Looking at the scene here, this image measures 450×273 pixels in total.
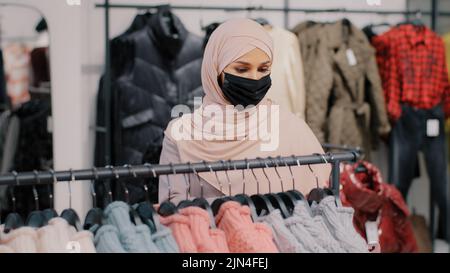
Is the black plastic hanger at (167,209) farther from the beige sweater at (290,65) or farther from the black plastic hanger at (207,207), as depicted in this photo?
the beige sweater at (290,65)

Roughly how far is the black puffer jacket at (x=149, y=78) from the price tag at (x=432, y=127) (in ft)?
4.28

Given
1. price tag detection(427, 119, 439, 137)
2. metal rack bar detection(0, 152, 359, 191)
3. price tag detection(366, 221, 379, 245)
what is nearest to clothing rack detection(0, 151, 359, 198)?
metal rack bar detection(0, 152, 359, 191)

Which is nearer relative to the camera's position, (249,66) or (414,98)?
(249,66)

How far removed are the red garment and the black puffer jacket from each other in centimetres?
66

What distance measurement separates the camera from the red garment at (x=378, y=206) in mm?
2318

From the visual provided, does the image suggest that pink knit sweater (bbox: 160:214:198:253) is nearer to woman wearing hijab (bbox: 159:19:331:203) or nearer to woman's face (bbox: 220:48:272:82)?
woman wearing hijab (bbox: 159:19:331:203)

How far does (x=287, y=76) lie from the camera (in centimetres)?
254

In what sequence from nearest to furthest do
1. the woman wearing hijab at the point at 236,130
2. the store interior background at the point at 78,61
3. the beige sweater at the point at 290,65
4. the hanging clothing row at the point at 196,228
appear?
the hanging clothing row at the point at 196,228, the woman wearing hijab at the point at 236,130, the store interior background at the point at 78,61, the beige sweater at the point at 290,65

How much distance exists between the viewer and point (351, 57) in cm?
292

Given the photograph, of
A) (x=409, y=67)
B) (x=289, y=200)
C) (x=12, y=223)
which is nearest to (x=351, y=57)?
(x=409, y=67)

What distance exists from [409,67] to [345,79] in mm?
383

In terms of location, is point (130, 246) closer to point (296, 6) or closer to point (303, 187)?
point (303, 187)

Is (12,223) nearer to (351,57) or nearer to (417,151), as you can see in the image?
(351,57)

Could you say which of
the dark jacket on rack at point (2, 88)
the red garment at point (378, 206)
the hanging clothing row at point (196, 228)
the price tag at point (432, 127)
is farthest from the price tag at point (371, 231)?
the dark jacket on rack at point (2, 88)
